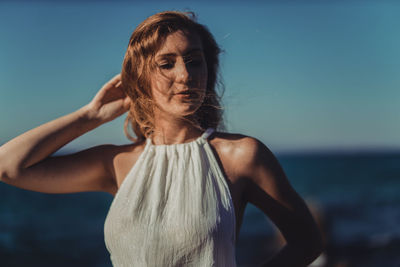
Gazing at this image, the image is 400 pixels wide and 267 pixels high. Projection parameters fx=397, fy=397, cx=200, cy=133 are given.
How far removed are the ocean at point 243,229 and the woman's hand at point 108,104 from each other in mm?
6522

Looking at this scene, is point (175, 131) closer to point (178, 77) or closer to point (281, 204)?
point (178, 77)

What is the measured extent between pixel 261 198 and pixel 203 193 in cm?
30

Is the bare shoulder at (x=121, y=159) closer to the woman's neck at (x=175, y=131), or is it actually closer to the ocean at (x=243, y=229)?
the woman's neck at (x=175, y=131)

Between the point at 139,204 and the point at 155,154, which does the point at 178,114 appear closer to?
the point at 155,154

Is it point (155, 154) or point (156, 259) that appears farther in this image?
point (155, 154)

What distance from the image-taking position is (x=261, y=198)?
1.87 meters

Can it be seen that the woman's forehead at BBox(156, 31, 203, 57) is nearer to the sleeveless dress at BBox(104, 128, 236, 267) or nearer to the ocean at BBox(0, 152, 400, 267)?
the sleeveless dress at BBox(104, 128, 236, 267)

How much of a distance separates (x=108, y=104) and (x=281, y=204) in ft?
3.37

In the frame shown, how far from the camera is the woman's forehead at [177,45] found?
5.93ft

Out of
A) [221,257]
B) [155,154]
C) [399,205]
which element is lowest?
[399,205]

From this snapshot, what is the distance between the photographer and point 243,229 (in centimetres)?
1539

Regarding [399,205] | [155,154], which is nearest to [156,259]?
[155,154]

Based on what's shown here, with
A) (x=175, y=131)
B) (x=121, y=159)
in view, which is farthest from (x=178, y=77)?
(x=121, y=159)

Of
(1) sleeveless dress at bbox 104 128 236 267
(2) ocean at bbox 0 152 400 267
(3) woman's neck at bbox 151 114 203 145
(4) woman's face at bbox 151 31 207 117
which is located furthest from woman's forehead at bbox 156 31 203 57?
(2) ocean at bbox 0 152 400 267
